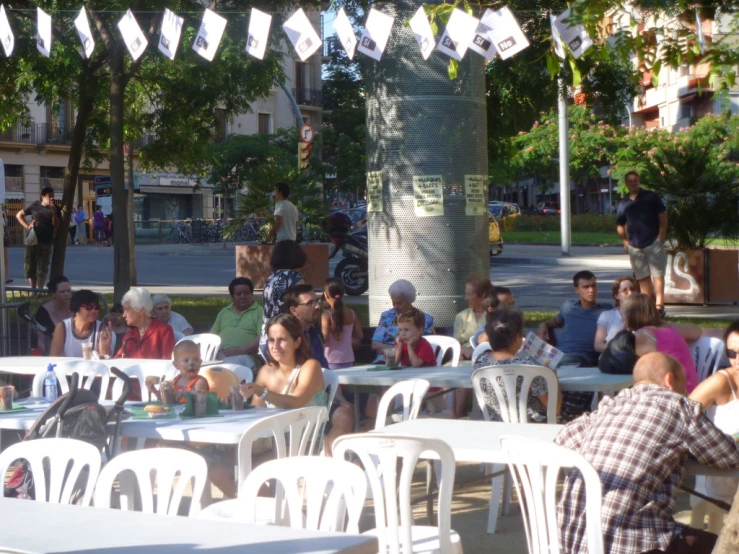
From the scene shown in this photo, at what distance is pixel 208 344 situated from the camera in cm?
A: 882

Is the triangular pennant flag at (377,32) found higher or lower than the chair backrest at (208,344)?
higher

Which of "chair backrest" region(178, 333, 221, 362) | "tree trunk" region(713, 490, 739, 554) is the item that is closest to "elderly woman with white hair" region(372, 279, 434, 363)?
"chair backrest" region(178, 333, 221, 362)

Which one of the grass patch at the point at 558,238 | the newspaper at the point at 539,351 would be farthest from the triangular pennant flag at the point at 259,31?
the grass patch at the point at 558,238

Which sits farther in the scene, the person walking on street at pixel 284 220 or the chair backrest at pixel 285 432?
→ the person walking on street at pixel 284 220

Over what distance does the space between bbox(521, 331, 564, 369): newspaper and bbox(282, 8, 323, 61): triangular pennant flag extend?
136 inches

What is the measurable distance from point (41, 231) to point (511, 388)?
471 inches

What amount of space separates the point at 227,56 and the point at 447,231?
17.4 feet

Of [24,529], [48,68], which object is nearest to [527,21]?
[48,68]

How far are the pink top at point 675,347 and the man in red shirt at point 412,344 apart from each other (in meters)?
1.65

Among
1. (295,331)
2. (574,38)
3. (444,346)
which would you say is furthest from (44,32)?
(295,331)

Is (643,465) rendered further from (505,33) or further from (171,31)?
(171,31)

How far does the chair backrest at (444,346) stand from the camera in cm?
818

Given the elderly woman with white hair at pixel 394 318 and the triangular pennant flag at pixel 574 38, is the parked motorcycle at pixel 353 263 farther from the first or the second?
the triangular pennant flag at pixel 574 38

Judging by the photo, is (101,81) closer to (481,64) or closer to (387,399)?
(481,64)
